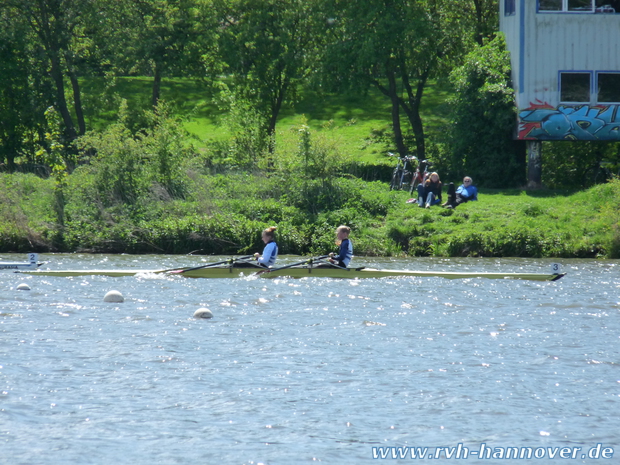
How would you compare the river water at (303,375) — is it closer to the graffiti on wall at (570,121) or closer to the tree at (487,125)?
the graffiti on wall at (570,121)

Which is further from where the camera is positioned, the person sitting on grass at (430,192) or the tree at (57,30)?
the tree at (57,30)

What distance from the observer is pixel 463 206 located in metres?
26.3

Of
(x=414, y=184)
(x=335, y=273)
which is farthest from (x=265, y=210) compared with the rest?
(x=335, y=273)

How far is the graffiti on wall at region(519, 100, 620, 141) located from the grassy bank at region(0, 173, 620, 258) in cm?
278

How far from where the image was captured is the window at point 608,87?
96.8ft

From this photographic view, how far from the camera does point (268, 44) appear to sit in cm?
3572

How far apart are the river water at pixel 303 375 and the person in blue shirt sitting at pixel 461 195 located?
1019 cm

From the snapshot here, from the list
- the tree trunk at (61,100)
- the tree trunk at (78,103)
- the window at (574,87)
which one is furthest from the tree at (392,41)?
the tree trunk at (61,100)

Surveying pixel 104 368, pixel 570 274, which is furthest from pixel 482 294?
pixel 104 368

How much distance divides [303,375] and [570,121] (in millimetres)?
22825

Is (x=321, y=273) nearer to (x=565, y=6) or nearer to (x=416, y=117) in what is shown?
(x=565, y=6)

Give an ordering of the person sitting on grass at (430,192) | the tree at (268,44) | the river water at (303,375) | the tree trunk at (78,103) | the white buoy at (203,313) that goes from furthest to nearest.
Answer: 1. the tree trunk at (78,103)
2. the tree at (268,44)
3. the person sitting on grass at (430,192)
4. the white buoy at (203,313)
5. the river water at (303,375)

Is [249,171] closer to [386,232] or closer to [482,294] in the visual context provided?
[386,232]

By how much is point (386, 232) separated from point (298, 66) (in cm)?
1375
